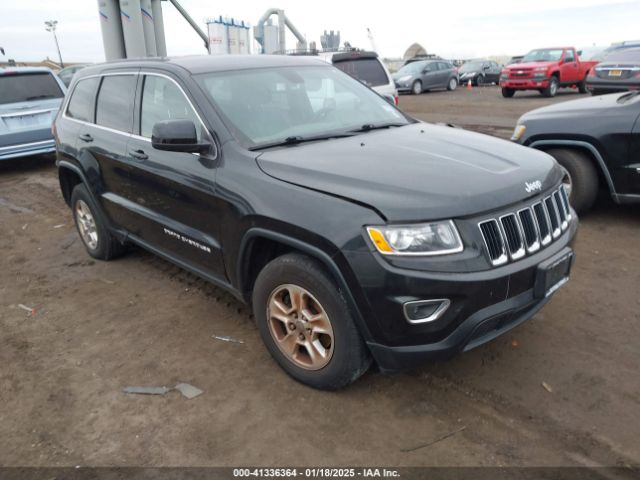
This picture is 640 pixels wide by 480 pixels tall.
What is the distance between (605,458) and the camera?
8.32ft

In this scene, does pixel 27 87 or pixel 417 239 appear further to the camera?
pixel 27 87

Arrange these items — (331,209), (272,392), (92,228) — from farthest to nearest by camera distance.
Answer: (92,228), (272,392), (331,209)

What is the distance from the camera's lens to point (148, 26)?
16672mm

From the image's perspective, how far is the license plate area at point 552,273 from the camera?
9.05ft

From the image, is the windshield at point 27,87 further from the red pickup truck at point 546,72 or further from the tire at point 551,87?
Result: the tire at point 551,87

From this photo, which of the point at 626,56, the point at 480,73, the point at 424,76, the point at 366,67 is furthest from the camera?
the point at 480,73

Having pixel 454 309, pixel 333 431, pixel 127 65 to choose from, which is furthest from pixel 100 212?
pixel 454 309

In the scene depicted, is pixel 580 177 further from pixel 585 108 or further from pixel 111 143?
pixel 111 143

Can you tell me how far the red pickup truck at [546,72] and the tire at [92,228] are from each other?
60.3 feet

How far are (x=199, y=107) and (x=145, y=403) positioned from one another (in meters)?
1.83

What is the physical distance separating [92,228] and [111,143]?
1.24 metres

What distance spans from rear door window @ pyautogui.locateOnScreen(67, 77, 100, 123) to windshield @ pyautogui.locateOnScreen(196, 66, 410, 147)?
1733 millimetres

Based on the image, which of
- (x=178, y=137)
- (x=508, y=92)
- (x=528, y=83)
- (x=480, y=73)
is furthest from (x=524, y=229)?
(x=480, y=73)

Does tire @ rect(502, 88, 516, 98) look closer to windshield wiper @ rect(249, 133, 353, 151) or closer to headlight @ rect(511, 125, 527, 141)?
headlight @ rect(511, 125, 527, 141)
